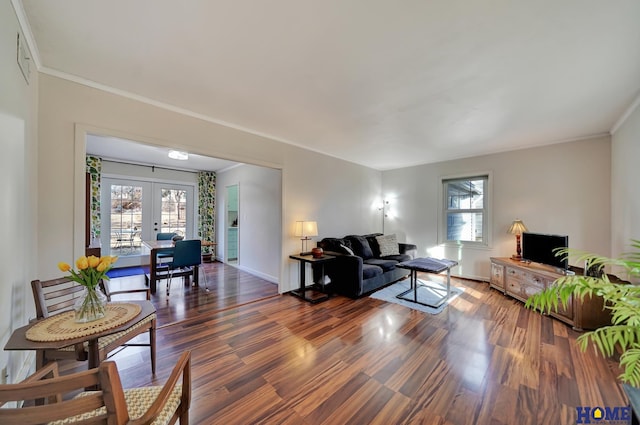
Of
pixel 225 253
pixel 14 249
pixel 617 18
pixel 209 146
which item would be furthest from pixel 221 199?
pixel 617 18

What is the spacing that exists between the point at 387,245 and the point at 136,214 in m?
6.11

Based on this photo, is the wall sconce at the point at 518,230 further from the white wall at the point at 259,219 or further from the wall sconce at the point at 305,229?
the white wall at the point at 259,219

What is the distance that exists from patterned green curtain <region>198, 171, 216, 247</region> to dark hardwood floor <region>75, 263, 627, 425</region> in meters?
3.63

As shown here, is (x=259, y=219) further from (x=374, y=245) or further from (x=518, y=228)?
(x=518, y=228)

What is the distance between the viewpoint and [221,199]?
6637 mm

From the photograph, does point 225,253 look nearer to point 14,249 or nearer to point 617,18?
point 14,249

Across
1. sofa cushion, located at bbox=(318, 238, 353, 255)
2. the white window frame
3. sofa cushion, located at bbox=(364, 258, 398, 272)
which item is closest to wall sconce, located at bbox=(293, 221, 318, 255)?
sofa cushion, located at bbox=(318, 238, 353, 255)

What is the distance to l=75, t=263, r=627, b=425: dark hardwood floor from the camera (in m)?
1.65

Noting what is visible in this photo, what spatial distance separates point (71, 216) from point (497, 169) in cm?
608

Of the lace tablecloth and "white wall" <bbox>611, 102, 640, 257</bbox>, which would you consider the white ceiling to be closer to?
"white wall" <bbox>611, 102, 640, 257</bbox>

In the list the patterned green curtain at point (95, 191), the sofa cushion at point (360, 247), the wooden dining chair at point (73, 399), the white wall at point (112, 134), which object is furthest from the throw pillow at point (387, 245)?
the patterned green curtain at point (95, 191)

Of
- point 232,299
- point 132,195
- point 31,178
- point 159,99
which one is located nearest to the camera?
point 31,178

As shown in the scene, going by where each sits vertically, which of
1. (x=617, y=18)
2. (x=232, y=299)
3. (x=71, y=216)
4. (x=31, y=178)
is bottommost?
(x=232, y=299)

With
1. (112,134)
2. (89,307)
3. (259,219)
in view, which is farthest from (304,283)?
(112,134)
